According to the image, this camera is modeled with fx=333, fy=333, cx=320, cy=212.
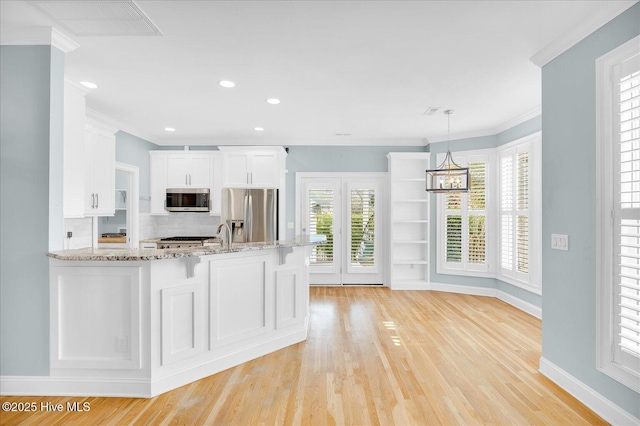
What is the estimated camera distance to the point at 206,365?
2.72 m

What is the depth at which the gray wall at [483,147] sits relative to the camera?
14.7ft

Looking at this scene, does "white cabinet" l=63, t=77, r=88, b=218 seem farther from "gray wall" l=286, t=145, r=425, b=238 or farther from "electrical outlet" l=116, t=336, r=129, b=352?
"gray wall" l=286, t=145, r=425, b=238

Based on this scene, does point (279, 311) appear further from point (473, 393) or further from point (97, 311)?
point (473, 393)

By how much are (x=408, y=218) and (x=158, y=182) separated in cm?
442

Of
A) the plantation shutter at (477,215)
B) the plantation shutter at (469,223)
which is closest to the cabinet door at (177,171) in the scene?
the plantation shutter at (469,223)

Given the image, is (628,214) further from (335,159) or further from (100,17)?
(335,159)

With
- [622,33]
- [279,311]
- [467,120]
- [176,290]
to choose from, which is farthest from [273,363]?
[467,120]

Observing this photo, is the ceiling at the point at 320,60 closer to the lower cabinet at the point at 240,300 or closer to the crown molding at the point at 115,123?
the crown molding at the point at 115,123

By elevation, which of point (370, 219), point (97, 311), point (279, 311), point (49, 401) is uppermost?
point (370, 219)

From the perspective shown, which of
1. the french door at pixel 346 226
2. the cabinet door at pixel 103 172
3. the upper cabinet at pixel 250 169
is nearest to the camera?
the cabinet door at pixel 103 172

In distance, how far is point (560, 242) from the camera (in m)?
2.59

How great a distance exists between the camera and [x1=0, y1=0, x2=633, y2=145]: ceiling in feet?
7.25

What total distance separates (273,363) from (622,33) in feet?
11.4

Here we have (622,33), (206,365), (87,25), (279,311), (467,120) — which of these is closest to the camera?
(622,33)
